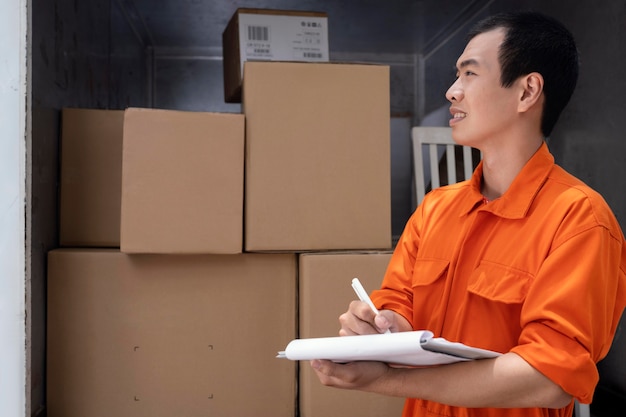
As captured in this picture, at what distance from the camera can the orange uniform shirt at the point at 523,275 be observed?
2.63 ft

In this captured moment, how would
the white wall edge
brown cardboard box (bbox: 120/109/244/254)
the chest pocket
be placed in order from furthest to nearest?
1. brown cardboard box (bbox: 120/109/244/254)
2. the white wall edge
3. the chest pocket

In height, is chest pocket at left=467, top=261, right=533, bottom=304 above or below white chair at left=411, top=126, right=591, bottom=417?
below

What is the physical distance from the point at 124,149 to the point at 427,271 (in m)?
1.05

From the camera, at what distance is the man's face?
1.04m

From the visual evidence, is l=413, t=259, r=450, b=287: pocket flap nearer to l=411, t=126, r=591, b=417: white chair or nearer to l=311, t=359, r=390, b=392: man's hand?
l=311, t=359, r=390, b=392: man's hand

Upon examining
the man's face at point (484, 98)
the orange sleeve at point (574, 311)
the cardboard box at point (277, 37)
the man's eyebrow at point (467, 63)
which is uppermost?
the cardboard box at point (277, 37)

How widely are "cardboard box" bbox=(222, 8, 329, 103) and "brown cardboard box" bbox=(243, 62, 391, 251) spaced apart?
411 millimetres

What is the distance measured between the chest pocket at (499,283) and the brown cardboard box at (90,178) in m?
1.34

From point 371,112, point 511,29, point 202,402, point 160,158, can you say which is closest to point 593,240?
point 511,29

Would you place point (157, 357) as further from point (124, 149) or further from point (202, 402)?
point (124, 149)

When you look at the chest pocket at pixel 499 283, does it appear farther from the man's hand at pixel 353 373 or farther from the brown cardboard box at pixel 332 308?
the brown cardboard box at pixel 332 308

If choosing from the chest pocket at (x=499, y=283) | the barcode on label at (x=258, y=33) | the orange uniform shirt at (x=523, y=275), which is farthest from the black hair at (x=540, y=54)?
the barcode on label at (x=258, y=33)

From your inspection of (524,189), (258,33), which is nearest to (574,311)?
(524,189)

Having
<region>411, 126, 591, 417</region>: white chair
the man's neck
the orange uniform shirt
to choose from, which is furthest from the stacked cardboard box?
the man's neck
